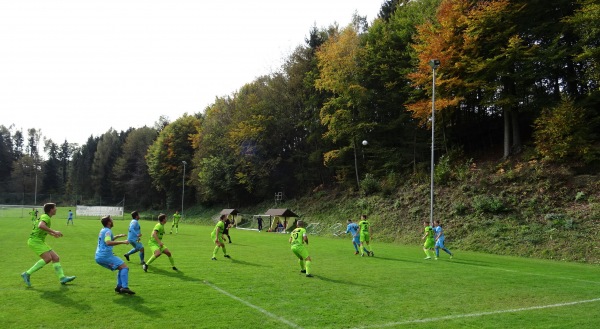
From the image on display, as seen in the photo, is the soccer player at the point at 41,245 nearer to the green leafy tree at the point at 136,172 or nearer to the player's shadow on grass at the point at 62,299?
the player's shadow on grass at the point at 62,299

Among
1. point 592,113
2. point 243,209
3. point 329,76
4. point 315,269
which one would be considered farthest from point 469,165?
point 243,209

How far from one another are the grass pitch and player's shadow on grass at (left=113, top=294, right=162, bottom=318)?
0.07 feet

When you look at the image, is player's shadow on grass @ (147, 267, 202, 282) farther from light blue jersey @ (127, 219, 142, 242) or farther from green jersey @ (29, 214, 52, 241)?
green jersey @ (29, 214, 52, 241)

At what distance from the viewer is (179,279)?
455 inches

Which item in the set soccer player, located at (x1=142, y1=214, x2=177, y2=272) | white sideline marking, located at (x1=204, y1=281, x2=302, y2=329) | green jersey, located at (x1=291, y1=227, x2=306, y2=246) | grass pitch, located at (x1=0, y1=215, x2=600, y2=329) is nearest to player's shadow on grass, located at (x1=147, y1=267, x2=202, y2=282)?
grass pitch, located at (x1=0, y1=215, x2=600, y2=329)

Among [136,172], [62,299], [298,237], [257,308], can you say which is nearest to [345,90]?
[298,237]

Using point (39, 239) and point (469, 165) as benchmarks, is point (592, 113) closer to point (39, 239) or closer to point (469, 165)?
point (469, 165)

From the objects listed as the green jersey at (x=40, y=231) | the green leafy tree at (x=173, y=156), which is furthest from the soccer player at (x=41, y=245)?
the green leafy tree at (x=173, y=156)

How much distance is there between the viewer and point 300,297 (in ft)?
31.1

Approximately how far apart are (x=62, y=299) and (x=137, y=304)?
1.88 m

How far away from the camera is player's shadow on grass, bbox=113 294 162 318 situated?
771 centimetres

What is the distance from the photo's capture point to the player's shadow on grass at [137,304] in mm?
7715

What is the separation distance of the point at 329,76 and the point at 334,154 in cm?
835

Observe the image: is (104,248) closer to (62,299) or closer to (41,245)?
(62,299)
